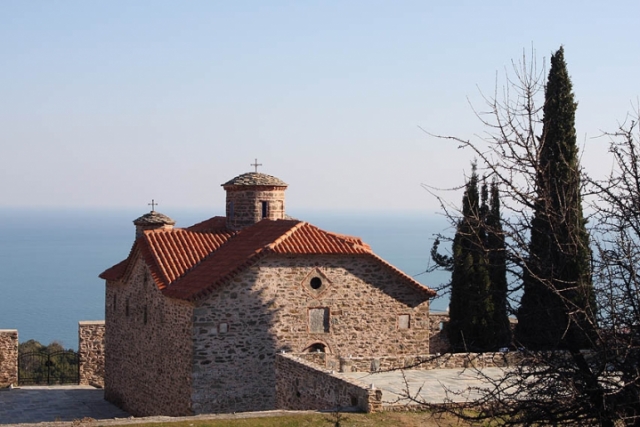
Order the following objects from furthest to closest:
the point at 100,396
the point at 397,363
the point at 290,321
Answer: the point at 100,396 < the point at 290,321 < the point at 397,363

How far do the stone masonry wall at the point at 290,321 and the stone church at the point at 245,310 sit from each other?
26mm

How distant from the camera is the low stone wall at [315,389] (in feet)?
57.6

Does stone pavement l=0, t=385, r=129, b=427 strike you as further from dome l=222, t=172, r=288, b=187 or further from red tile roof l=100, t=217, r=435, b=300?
dome l=222, t=172, r=288, b=187

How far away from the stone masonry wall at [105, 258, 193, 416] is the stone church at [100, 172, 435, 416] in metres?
0.05

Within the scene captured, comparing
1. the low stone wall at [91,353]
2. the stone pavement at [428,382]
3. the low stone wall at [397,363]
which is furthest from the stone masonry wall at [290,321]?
the low stone wall at [91,353]

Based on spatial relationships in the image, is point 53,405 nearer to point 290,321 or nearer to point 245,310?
point 245,310

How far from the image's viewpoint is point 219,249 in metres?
26.3

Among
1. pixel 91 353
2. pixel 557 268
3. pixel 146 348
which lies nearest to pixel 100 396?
pixel 91 353

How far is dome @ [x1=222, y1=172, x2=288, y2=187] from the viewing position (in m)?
28.3

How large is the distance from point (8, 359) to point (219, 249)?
349 inches

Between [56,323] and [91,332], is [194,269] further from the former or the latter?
[56,323]

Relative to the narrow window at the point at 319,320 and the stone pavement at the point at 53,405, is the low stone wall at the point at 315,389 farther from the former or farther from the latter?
the stone pavement at the point at 53,405

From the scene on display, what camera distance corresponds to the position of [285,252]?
2389 centimetres

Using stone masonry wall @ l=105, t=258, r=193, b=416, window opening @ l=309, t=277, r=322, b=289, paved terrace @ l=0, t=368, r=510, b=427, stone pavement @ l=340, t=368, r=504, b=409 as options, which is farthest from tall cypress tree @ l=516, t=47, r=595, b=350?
window opening @ l=309, t=277, r=322, b=289
